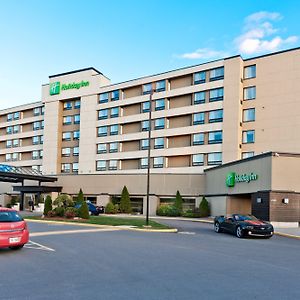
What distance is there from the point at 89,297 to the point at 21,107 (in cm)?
7418

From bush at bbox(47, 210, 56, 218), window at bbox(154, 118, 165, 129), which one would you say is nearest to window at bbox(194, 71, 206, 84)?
window at bbox(154, 118, 165, 129)

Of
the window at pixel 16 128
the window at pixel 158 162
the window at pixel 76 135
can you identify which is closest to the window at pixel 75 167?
the window at pixel 76 135

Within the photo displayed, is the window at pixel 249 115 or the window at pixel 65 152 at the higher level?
the window at pixel 249 115

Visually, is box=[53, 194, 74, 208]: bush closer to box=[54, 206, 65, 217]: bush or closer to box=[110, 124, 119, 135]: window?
box=[54, 206, 65, 217]: bush

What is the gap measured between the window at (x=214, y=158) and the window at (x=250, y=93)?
26.6ft

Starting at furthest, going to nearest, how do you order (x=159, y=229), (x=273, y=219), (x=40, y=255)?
(x=273, y=219), (x=159, y=229), (x=40, y=255)

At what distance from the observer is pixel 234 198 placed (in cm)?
3916

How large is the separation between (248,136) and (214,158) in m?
5.21

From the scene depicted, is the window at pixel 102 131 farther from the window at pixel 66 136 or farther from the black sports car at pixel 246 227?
the black sports car at pixel 246 227

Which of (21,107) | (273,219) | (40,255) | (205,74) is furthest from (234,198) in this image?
(21,107)

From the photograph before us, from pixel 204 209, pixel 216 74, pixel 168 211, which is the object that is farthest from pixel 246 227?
pixel 216 74

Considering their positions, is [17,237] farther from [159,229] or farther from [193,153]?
[193,153]

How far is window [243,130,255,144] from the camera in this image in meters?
49.7

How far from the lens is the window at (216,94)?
51497 mm
